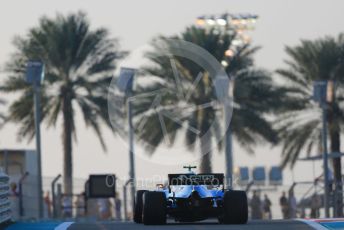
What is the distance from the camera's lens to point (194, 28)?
55219 mm

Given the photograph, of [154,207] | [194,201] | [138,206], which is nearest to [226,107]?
[138,206]

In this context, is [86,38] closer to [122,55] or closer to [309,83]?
[122,55]

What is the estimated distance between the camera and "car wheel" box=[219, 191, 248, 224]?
2330 centimetres

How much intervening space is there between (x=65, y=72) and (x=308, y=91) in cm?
1031

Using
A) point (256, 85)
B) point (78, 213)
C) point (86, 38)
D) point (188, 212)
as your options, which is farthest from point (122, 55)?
point (188, 212)

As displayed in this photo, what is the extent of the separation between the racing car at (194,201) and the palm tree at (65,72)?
30411 millimetres

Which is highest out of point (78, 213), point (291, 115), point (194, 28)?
point (194, 28)

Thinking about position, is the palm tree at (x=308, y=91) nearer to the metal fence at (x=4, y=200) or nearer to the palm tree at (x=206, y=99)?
the palm tree at (x=206, y=99)

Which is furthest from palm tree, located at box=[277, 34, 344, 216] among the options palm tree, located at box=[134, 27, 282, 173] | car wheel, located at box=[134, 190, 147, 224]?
car wheel, located at box=[134, 190, 147, 224]

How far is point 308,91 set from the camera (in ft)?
189

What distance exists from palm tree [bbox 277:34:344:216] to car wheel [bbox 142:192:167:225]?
32.1m

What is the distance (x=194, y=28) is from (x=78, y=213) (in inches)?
496

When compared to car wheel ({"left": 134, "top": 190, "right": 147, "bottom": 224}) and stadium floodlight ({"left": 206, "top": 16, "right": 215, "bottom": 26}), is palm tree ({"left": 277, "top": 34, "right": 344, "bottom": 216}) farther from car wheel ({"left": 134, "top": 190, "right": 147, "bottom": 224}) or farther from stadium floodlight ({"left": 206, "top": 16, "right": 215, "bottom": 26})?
car wheel ({"left": 134, "top": 190, "right": 147, "bottom": 224})

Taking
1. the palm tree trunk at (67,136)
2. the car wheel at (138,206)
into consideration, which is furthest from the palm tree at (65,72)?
the car wheel at (138,206)
